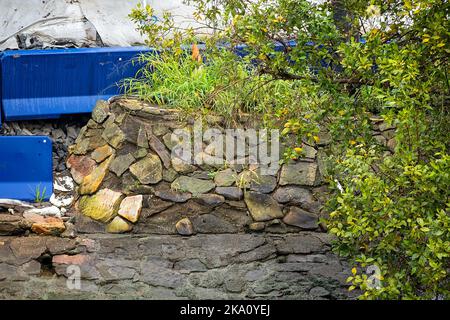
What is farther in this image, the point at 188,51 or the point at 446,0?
the point at 188,51

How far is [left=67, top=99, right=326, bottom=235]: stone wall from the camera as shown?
980cm

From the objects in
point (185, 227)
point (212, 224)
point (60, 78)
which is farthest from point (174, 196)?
point (60, 78)

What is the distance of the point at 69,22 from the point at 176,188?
8.70 ft

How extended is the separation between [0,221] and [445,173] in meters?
5.30

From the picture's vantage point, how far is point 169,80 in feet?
34.5

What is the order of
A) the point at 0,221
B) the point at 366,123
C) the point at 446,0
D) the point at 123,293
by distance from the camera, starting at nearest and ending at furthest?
the point at 446,0
the point at 366,123
the point at 123,293
the point at 0,221

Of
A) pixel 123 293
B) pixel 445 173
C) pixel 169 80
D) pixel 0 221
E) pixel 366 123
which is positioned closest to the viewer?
pixel 445 173

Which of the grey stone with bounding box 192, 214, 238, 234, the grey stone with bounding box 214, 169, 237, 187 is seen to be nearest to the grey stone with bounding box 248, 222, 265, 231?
the grey stone with bounding box 192, 214, 238, 234

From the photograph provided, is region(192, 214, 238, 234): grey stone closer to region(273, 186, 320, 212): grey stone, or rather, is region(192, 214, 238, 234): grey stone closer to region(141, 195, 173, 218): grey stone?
region(141, 195, 173, 218): grey stone

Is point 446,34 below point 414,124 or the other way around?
the other way around

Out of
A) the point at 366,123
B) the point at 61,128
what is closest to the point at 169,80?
the point at 61,128

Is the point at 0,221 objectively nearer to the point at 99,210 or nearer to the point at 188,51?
the point at 99,210

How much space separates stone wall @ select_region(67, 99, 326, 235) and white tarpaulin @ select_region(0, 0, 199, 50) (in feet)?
4.70

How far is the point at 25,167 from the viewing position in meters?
10.4
